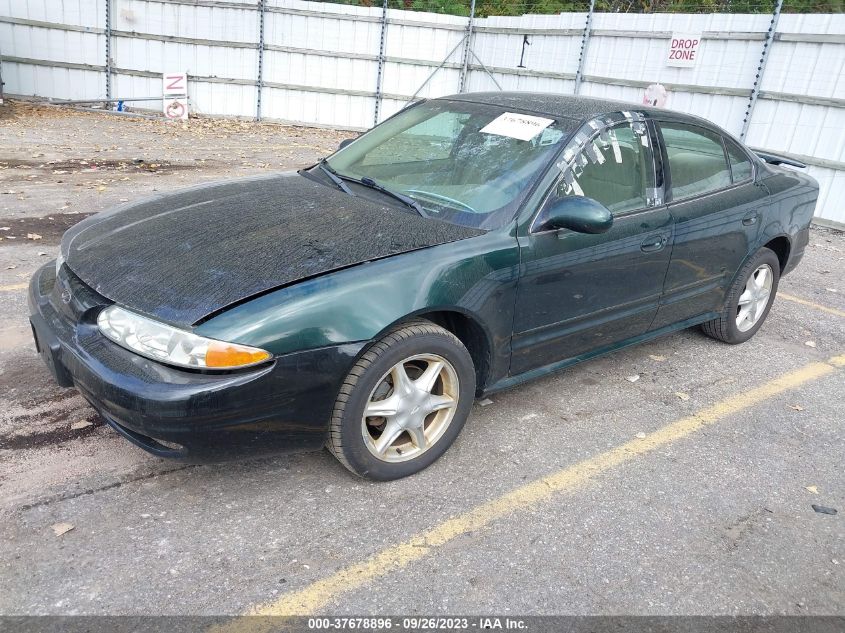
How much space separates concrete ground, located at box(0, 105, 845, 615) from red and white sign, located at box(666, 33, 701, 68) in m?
7.32

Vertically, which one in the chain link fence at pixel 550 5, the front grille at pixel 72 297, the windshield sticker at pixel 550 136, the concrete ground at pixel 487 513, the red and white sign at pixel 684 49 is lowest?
the concrete ground at pixel 487 513

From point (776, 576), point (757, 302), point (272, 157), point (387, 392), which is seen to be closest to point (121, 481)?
point (387, 392)

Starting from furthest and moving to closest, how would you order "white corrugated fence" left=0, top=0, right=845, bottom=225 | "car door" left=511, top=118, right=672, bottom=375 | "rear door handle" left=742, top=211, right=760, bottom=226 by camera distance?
"white corrugated fence" left=0, top=0, right=845, bottom=225
"rear door handle" left=742, top=211, right=760, bottom=226
"car door" left=511, top=118, right=672, bottom=375

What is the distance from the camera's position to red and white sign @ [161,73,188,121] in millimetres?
14047

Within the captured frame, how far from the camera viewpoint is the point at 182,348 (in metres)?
2.46

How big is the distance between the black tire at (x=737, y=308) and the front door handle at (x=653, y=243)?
1040 mm

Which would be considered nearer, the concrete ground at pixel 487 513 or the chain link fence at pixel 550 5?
the concrete ground at pixel 487 513

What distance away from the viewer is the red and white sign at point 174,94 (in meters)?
14.0

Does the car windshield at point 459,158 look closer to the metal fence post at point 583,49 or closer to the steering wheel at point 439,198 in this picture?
the steering wheel at point 439,198

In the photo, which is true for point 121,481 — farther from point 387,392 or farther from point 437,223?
point 437,223

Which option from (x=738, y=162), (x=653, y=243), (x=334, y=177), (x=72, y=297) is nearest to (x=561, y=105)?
(x=653, y=243)

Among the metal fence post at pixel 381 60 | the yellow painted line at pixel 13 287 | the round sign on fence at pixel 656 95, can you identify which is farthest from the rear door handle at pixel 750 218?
the metal fence post at pixel 381 60

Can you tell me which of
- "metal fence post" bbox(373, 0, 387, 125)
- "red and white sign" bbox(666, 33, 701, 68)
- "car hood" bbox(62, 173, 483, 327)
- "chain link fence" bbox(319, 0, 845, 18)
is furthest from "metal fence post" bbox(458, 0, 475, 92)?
"car hood" bbox(62, 173, 483, 327)

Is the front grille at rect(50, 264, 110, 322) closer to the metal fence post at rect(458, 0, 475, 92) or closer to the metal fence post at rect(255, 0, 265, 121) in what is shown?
the metal fence post at rect(255, 0, 265, 121)
